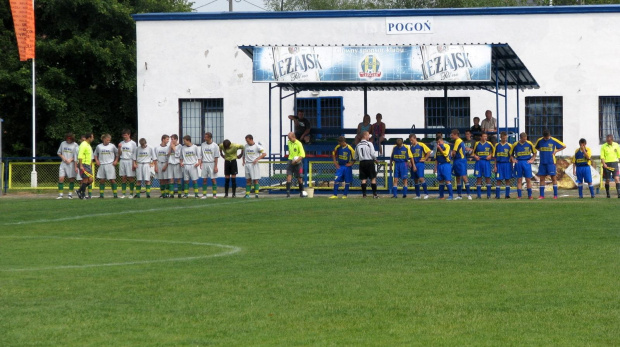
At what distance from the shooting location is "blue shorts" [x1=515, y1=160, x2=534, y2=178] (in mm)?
27562

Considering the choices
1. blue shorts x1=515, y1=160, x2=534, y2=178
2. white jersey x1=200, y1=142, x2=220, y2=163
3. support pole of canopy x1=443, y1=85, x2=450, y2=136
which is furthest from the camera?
support pole of canopy x1=443, y1=85, x2=450, y2=136

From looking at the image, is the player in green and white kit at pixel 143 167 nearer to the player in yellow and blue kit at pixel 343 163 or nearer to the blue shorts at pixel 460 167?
the player in yellow and blue kit at pixel 343 163

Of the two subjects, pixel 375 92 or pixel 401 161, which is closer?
pixel 401 161

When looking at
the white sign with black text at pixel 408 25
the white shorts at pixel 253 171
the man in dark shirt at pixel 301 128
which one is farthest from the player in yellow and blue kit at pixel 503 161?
the white sign with black text at pixel 408 25

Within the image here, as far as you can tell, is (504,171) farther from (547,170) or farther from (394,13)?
(394,13)

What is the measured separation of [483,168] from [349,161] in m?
3.61

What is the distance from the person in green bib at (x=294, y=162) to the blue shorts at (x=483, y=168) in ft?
15.6

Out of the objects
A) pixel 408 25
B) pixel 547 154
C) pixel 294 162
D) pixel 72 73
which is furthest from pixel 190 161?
pixel 72 73

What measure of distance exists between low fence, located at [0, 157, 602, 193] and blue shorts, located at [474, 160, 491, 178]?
3.10m

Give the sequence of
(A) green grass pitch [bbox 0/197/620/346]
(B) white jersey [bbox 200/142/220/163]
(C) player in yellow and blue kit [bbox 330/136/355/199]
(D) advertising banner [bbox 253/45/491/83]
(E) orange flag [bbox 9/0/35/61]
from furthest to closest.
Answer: (E) orange flag [bbox 9/0/35/61] < (B) white jersey [bbox 200/142/220/163] < (D) advertising banner [bbox 253/45/491/83] < (C) player in yellow and blue kit [bbox 330/136/355/199] < (A) green grass pitch [bbox 0/197/620/346]

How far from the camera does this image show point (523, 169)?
90.7 feet

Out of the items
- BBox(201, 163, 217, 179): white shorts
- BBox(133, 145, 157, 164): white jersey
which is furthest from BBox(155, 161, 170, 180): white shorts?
BBox(201, 163, 217, 179): white shorts

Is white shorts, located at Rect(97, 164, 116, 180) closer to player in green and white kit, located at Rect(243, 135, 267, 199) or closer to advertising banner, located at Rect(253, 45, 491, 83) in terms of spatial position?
player in green and white kit, located at Rect(243, 135, 267, 199)

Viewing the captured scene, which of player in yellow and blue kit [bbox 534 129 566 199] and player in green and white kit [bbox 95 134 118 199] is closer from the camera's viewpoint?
player in yellow and blue kit [bbox 534 129 566 199]
